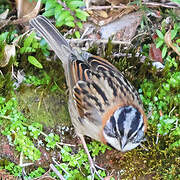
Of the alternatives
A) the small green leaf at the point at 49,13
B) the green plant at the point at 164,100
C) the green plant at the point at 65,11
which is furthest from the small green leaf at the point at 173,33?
the small green leaf at the point at 49,13

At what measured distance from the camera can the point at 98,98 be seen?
4512mm

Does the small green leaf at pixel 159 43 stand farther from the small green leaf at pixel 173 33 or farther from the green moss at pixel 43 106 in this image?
the green moss at pixel 43 106

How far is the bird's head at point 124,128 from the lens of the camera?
4000 millimetres

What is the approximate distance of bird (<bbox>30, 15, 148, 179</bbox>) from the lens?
4.12 meters

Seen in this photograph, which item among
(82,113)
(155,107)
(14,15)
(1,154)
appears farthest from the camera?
(14,15)

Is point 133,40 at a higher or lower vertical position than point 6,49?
lower

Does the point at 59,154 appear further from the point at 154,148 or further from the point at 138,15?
the point at 138,15

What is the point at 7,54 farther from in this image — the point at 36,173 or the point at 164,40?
the point at 164,40

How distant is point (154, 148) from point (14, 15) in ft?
8.89

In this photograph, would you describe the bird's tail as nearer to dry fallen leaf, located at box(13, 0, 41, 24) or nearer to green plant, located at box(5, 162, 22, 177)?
dry fallen leaf, located at box(13, 0, 41, 24)

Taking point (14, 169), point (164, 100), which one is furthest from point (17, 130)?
point (164, 100)

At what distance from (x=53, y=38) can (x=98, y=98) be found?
1044 mm

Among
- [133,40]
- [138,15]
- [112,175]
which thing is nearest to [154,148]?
[112,175]

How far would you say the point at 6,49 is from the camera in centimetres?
477
